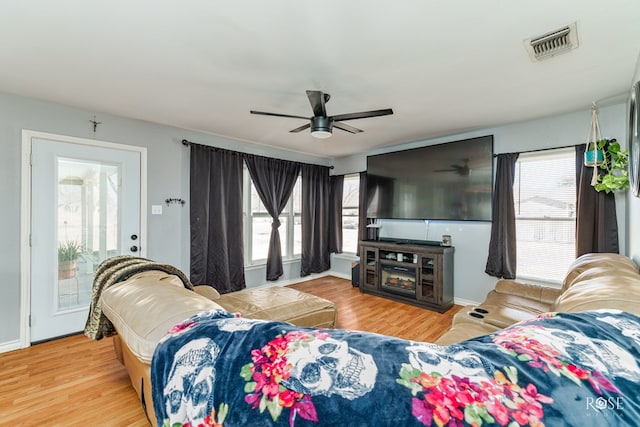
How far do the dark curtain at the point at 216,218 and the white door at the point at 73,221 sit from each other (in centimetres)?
68

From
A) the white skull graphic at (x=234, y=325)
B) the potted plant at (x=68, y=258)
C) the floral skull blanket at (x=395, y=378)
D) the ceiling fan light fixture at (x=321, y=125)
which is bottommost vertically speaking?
the potted plant at (x=68, y=258)

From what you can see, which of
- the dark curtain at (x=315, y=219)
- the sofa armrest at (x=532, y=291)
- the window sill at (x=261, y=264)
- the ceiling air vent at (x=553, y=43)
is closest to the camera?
the ceiling air vent at (x=553, y=43)

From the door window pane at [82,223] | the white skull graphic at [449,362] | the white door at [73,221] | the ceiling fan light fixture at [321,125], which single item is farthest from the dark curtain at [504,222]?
the door window pane at [82,223]

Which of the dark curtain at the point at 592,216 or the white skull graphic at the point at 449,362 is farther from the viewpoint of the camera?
the dark curtain at the point at 592,216

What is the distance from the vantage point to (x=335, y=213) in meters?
5.56

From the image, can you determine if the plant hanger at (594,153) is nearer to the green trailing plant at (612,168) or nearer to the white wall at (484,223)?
the green trailing plant at (612,168)

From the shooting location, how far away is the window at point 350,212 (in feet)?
17.9

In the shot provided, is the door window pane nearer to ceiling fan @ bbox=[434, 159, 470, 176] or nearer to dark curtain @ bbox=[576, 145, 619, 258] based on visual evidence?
ceiling fan @ bbox=[434, 159, 470, 176]

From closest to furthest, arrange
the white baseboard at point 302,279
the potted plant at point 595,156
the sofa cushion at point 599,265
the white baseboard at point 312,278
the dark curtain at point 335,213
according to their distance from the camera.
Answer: the sofa cushion at point 599,265
the potted plant at point 595,156
the white baseboard at point 312,278
the white baseboard at point 302,279
the dark curtain at point 335,213

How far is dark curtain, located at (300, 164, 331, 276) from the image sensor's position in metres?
5.21

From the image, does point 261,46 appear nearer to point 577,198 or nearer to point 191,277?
point 191,277

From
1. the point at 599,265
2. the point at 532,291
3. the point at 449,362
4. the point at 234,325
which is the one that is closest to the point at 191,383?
the point at 234,325

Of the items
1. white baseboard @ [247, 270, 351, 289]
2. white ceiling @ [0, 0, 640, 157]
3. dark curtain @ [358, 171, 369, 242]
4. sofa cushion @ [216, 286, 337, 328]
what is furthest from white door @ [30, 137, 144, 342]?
dark curtain @ [358, 171, 369, 242]

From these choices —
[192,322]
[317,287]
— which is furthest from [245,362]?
[317,287]
